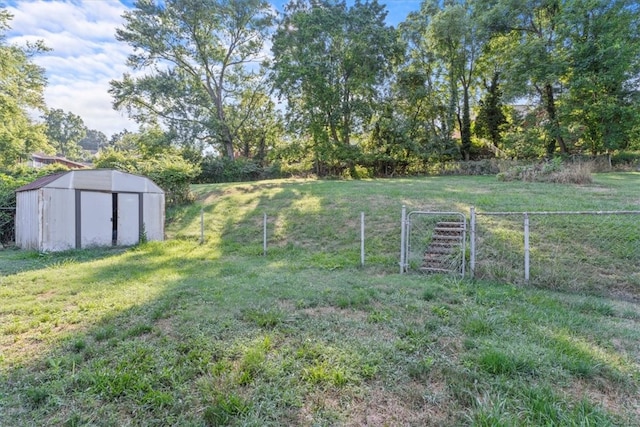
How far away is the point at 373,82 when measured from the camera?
19891mm

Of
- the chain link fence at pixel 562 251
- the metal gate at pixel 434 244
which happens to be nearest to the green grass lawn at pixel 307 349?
the chain link fence at pixel 562 251

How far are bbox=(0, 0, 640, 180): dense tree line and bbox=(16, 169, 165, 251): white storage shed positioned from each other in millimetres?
11654

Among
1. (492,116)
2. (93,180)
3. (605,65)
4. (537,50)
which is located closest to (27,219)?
Answer: (93,180)

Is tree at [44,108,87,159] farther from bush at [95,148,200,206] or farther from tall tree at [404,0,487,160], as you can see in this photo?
tall tree at [404,0,487,160]

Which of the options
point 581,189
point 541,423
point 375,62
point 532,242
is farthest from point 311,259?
point 375,62

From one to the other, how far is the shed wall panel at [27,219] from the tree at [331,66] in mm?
14157

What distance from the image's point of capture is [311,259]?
654 centimetres

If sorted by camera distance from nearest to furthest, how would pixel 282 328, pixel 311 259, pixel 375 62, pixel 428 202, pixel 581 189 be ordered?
pixel 282 328, pixel 311 259, pixel 428 202, pixel 581 189, pixel 375 62

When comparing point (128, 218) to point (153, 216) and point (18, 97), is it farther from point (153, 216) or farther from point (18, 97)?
point (18, 97)

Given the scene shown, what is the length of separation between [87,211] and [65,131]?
195ft

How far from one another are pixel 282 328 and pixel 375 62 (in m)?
19.7

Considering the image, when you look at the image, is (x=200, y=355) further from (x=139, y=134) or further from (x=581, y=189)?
(x=139, y=134)

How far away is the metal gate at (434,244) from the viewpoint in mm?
5316

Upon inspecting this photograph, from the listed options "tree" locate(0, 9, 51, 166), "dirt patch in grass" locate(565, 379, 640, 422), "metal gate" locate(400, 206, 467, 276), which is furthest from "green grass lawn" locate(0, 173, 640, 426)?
"tree" locate(0, 9, 51, 166)
